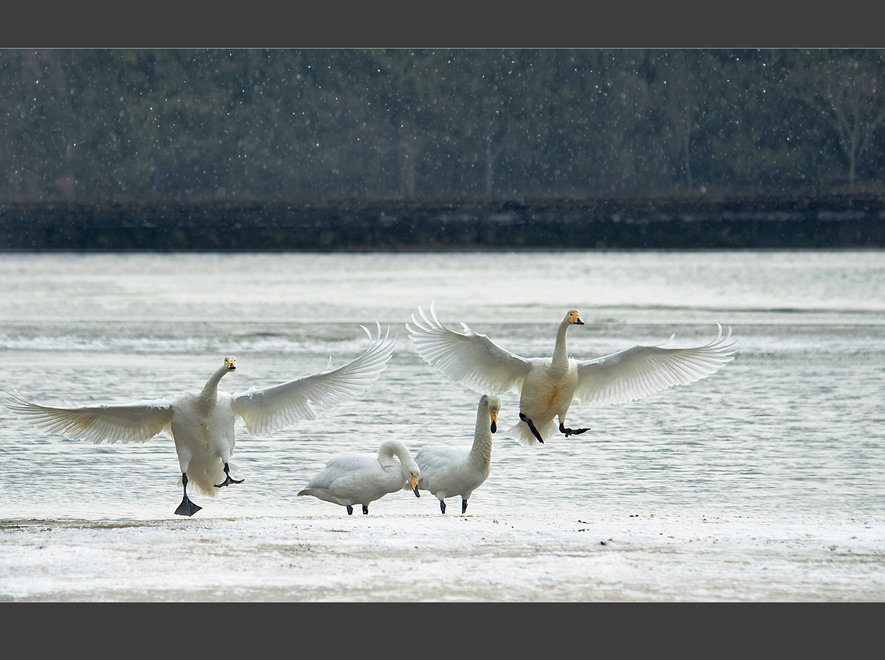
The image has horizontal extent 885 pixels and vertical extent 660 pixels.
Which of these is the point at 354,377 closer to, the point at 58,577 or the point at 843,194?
the point at 58,577

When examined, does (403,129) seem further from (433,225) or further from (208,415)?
(208,415)

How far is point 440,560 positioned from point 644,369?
3266 millimetres

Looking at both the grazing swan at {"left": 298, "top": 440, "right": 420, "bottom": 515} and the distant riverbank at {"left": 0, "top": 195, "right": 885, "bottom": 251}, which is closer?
the grazing swan at {"left": 298, "top": 440, "right": 420, "bottom": 515}

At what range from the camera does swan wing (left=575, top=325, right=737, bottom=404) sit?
9.72 m

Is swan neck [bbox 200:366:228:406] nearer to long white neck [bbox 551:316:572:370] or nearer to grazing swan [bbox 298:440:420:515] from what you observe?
grazing swan [bbox 298:440:420:515]

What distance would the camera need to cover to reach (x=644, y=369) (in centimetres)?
993

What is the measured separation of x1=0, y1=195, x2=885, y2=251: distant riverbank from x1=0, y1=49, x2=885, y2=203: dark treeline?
2.00 ft

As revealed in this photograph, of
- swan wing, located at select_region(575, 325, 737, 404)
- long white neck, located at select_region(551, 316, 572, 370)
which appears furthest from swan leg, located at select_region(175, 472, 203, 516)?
swan wing, located at select_region(575, 325, 737, 404)

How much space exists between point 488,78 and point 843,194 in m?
15.0

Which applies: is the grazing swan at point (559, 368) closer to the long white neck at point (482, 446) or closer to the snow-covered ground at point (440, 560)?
the long white neck at point (482, 446)

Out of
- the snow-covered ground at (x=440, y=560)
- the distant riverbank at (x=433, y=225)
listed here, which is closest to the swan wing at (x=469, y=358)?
the snow-covered ground at (x=440, y=560)

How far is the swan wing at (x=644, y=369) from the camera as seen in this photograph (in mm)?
9719

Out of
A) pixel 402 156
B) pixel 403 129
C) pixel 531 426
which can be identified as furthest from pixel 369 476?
pixel 402 156

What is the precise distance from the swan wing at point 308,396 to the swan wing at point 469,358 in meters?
0.42
